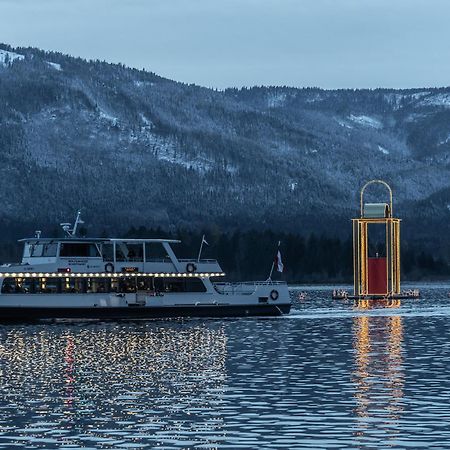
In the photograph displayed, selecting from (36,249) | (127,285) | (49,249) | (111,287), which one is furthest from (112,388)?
(127,285)

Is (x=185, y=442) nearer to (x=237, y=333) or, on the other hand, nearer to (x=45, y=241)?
(x=237, y=333)

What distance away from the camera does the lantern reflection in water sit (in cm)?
4912

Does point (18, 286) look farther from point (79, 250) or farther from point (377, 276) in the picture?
point (377, 276)

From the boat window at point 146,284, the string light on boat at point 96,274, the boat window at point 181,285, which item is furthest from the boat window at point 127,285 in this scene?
the boat window at point 181,285

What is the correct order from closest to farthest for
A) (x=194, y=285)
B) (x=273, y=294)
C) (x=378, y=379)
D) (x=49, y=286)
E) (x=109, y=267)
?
(x=378, y=379), (x=49, y=286), (x=109, y=267), (x=194, y=285), (x=273, y=294)

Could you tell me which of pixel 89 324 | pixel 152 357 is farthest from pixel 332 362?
pixel 89 324

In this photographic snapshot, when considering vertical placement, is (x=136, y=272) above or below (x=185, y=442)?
above

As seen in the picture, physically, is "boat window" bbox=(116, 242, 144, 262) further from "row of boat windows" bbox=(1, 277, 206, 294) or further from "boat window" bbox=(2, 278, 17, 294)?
"boat window" bbox=(2, 278, 17, 294)

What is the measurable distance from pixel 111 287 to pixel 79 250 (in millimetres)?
3846

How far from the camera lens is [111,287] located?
118750 mm

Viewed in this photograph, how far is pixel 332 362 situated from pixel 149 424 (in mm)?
26084

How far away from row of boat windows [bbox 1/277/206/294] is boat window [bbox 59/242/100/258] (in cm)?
193

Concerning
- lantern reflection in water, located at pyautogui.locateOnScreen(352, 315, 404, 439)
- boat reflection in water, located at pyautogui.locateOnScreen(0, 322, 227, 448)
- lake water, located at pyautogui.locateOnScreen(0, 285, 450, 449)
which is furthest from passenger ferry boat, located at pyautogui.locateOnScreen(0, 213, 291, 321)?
lantern reflection in water, located at pyautogui.locateOnScreen(352, 315, 404, 439)

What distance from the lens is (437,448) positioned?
4334 centimetres
